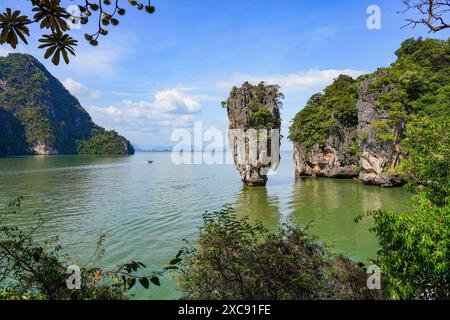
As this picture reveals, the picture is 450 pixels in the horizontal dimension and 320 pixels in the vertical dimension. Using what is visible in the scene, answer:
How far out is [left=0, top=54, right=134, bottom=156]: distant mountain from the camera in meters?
122

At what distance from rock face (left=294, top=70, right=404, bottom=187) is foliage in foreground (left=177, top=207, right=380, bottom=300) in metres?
26.1

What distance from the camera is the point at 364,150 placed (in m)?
31.0

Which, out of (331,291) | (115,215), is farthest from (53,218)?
(331,291)

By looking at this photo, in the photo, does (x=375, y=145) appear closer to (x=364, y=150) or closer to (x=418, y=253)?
(x=364, y=150)

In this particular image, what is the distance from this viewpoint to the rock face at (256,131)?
30.7 metres

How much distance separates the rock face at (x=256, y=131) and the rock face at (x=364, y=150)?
364 inches

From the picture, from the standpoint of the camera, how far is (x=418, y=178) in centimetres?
780

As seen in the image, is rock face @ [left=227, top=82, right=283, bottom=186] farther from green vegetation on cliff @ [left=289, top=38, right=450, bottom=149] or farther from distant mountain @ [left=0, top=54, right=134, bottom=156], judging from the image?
distant mountain @ [left=0, top=54, right=134, bottom=156]

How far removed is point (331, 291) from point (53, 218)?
18359mm

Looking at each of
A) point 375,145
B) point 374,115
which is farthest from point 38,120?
point 375,145

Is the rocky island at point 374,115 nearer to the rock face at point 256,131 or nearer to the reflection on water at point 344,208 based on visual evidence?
the reflection on water at point 344,208

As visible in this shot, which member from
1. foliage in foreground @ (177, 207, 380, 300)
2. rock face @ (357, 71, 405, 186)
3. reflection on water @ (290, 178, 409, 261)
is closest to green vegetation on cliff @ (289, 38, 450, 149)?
rock face @ (357, 71, 405, 186)

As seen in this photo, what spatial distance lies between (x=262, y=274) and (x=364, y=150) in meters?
29.8
